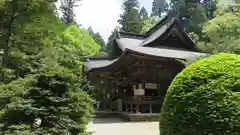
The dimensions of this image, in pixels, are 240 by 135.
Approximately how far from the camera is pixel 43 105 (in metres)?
4.03

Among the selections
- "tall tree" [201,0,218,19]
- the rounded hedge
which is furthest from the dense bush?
"tall tree" [201,0,218,19]

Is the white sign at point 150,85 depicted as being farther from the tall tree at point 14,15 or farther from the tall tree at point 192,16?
the tall tree at point 192,16

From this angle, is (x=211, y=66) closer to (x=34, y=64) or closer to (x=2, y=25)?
(x=34, y=64)

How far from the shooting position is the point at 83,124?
445cm

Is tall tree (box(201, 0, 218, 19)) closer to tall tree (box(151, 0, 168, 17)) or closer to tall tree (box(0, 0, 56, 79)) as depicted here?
tall tree (box(151, 0, 168, 17))

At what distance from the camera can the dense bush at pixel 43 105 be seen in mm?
3859

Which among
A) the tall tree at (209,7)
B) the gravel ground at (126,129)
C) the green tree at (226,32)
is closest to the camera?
the gravel ground at (126,129)

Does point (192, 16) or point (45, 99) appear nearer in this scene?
point (45, 99)

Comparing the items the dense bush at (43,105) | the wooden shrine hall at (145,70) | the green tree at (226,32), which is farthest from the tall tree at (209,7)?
the dense bush at (43,105)

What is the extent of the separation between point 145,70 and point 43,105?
9.52 m

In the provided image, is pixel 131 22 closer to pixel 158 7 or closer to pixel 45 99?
pixel 158 7

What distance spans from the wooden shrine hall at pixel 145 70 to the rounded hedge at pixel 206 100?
8.14m

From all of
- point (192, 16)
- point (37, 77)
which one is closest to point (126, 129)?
point (37, 77)

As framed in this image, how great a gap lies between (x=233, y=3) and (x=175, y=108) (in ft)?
43.9
